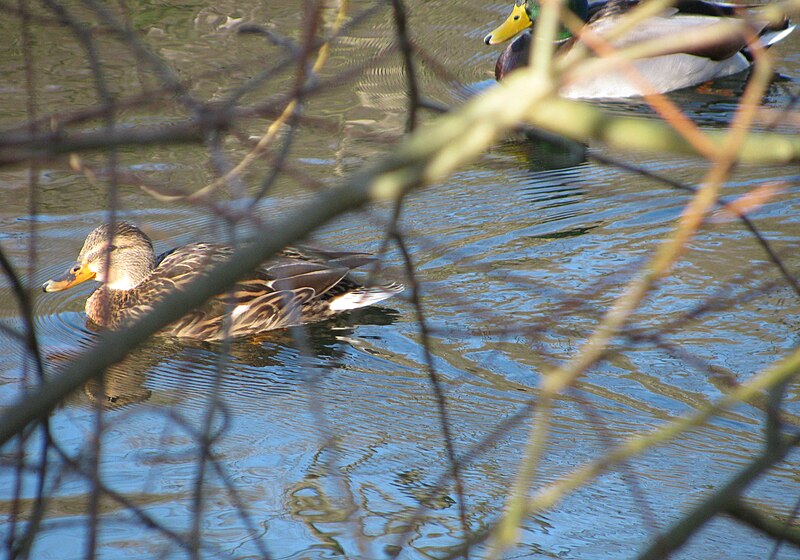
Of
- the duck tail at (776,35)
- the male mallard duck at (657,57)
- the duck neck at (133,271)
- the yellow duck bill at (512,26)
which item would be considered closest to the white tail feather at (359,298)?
the duck neck at (133,271)

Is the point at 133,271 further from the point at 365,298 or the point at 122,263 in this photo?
the point at 365,298

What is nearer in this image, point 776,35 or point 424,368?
point 424,368

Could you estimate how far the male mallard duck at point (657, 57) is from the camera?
9109mm

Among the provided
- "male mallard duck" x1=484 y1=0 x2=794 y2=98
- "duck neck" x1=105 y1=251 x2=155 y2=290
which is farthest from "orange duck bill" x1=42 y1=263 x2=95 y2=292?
"male mallard duck" x1=484 y1=0 x2=794 y2=98

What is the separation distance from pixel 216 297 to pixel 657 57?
16.3ft

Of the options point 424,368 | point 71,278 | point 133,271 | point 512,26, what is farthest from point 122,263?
point 512,26

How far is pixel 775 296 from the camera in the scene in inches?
207

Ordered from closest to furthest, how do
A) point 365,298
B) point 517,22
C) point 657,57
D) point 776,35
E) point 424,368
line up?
1. point 424,368
2. point 365,298
3. point 657,57
4. point 776,35
5. point 517,22

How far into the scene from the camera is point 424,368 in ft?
16.1

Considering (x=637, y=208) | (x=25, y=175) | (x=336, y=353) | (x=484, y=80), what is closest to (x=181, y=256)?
(x=336, y=353)

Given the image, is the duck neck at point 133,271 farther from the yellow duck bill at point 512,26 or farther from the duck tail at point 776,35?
the duck tail at point 776,35

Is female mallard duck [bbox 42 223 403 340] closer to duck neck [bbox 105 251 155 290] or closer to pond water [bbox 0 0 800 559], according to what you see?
duck neck [bbox 105 251 155 290]

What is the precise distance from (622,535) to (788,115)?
2.54m

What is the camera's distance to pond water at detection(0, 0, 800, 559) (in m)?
3.46
